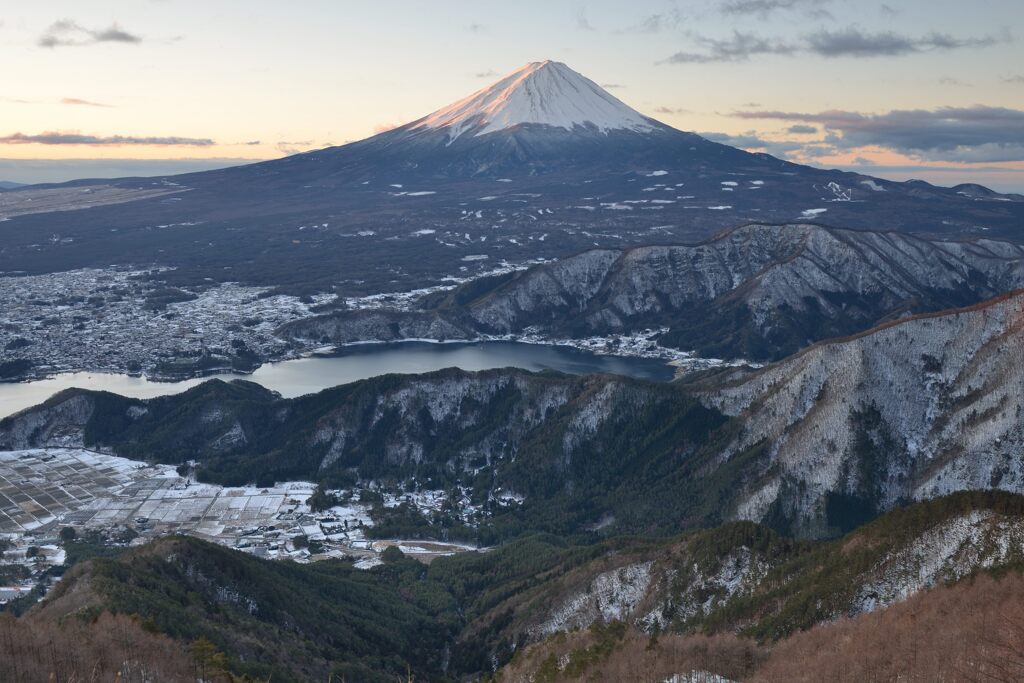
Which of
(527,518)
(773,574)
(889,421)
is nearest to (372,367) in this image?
(527,518)

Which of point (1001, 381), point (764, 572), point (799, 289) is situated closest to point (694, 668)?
point (764, 572)

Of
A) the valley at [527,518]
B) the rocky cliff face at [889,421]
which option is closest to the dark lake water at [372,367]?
the valley at [527,518]

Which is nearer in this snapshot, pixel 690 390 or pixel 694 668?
pixel 694 668

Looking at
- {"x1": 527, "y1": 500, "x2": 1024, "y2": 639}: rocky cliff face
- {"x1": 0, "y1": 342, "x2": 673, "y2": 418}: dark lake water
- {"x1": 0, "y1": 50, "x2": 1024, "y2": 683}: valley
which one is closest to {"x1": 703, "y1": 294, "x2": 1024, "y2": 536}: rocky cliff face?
{"x1": 0, "y1": 50, "x2": 1024, "y2": 683}: valley

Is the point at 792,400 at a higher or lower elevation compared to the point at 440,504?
higher

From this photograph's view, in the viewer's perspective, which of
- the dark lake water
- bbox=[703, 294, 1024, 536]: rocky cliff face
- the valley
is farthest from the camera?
the dark lake water

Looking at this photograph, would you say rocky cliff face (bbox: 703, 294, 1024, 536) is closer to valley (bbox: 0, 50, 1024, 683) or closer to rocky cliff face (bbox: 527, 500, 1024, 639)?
valley (bbox: 0, 50, 1024, 683)

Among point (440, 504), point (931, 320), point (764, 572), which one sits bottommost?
point (440, 504)

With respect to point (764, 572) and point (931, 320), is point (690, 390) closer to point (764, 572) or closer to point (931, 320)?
point (931, 320)
